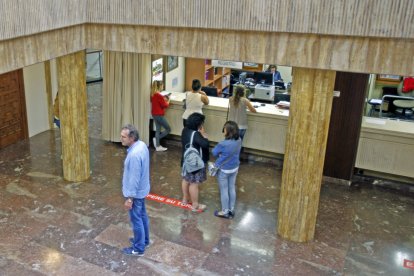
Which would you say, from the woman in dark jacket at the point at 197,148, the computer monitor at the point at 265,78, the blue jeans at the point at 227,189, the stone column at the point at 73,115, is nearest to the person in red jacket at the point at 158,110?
the stone column at the point at 73,115

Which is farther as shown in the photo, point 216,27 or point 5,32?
point 216,27

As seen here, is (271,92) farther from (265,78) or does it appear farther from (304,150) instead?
(304,150)

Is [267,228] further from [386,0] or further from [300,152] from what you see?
[386,0]

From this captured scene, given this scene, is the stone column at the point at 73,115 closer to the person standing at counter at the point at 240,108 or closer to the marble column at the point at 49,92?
the person standing at counter at the point at 240,108

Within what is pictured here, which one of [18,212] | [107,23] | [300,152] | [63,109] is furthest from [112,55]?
[300,152]

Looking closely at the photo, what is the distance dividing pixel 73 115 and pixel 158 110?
81.9 inches

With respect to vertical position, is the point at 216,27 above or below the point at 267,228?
above

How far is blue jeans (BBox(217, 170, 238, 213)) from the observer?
588cm

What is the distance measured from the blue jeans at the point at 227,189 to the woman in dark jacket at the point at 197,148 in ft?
0.91

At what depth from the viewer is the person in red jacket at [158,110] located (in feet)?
27.3

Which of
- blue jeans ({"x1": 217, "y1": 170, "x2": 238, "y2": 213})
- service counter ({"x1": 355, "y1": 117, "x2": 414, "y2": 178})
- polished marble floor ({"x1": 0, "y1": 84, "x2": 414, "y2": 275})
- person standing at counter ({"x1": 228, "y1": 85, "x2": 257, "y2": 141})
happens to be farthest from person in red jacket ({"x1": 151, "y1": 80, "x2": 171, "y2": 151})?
service counter ({"x1": 355, "y1": 117, "x2": 414, "y2": 178})

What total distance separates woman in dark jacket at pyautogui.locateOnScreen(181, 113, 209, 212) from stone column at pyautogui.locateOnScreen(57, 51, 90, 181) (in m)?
1.76

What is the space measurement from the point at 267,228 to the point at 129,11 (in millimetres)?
3308

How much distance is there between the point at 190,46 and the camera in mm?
5090
